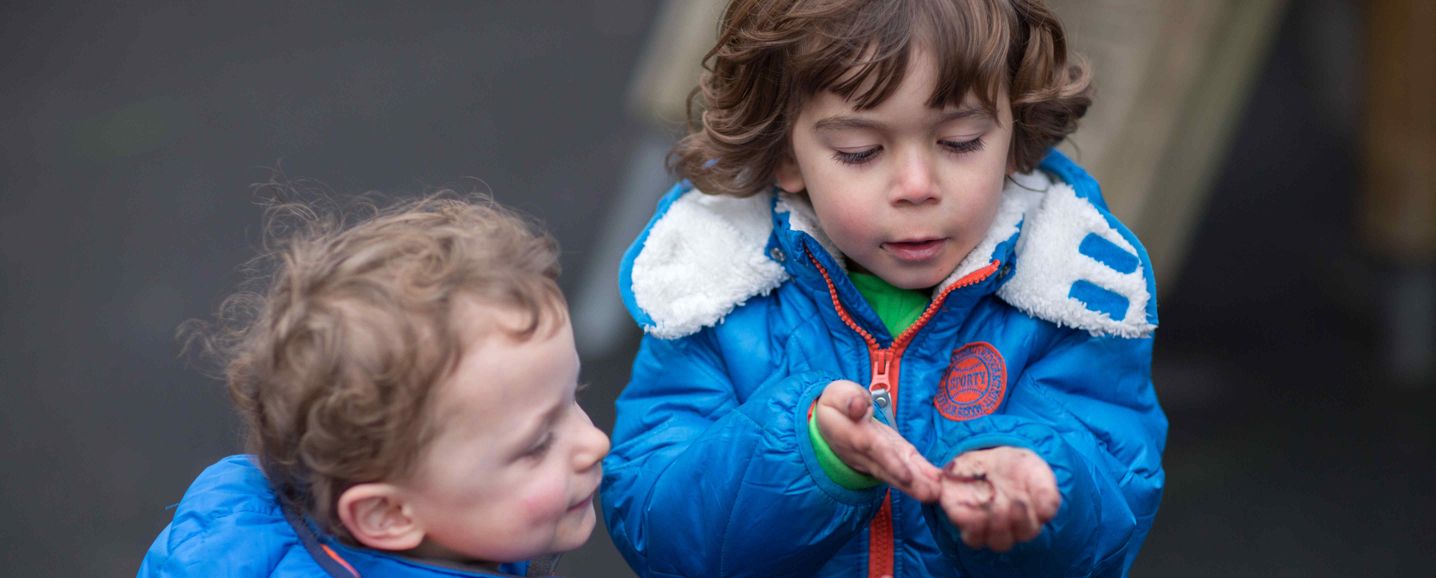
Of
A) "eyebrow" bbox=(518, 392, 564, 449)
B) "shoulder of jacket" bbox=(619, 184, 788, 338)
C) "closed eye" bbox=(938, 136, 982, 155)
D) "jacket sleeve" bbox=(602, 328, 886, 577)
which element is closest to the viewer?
"eyebrow" bbox=(518, 392, 564, 449)

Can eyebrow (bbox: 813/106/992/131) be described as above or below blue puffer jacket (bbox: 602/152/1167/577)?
above

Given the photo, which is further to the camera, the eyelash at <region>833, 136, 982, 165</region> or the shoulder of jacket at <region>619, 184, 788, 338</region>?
the shoulder of jacket at <region>619, 184, 788, 338</region>

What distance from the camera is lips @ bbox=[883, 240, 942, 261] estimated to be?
6.28 feet

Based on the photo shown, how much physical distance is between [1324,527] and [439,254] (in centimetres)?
293

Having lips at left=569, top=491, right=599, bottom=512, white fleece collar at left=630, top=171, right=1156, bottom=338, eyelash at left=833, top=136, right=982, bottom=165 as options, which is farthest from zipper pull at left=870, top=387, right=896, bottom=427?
lips at left=569, top=491, right=599, bottom=512

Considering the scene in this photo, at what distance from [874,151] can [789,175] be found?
7.6 inches

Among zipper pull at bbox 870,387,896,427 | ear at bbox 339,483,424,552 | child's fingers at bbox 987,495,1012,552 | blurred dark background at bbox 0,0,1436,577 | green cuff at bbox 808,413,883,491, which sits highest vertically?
child's fingers at bbox 987,495,1012,552

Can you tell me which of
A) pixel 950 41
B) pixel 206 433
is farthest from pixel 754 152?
pixel 206 433

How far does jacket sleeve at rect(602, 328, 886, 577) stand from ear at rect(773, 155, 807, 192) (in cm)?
23

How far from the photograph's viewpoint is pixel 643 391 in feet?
6.89

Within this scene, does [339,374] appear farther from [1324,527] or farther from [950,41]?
[1324,527]

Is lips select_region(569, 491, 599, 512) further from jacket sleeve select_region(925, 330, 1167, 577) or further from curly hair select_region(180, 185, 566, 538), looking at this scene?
jacket sleeve select_region(925, 330, 1167, 577)

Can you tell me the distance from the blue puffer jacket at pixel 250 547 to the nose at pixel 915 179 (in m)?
0.67

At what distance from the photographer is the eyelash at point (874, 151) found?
1.88 m
